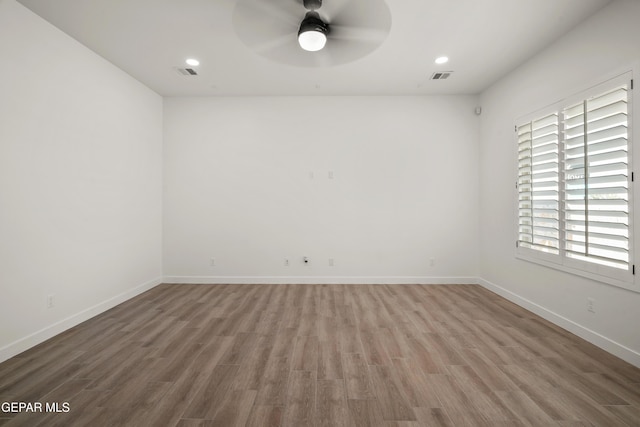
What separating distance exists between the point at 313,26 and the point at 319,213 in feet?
10.1

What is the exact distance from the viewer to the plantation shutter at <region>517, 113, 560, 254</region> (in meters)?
3.13

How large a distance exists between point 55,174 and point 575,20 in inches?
221

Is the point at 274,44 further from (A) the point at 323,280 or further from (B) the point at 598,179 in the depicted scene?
(A) the point at 323,280

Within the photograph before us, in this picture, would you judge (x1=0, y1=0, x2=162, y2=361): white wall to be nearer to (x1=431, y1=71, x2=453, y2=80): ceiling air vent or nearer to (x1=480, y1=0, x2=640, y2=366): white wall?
(x1=431, y1=71, x2=453, y2=80): ceiling air vent

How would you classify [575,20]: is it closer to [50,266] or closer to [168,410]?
[168,410]

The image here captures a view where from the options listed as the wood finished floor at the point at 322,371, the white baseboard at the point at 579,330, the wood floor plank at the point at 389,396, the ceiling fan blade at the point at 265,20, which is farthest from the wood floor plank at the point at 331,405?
the ceiling fan blade at the point at 265,20

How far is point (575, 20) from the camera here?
8.98ft

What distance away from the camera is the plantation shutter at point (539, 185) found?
123 inches

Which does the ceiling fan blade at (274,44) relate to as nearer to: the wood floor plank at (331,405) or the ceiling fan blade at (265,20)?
the ceiling fan blade at (265,20)

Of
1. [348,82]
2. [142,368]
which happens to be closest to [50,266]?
[142,368]

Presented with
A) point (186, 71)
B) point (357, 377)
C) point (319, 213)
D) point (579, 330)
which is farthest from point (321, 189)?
point (579, 330)

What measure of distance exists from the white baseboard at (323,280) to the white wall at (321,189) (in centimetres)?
2

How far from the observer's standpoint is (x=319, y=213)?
4.79m

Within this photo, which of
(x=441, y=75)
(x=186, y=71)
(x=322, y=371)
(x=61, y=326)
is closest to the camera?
(x=322, y=371)
